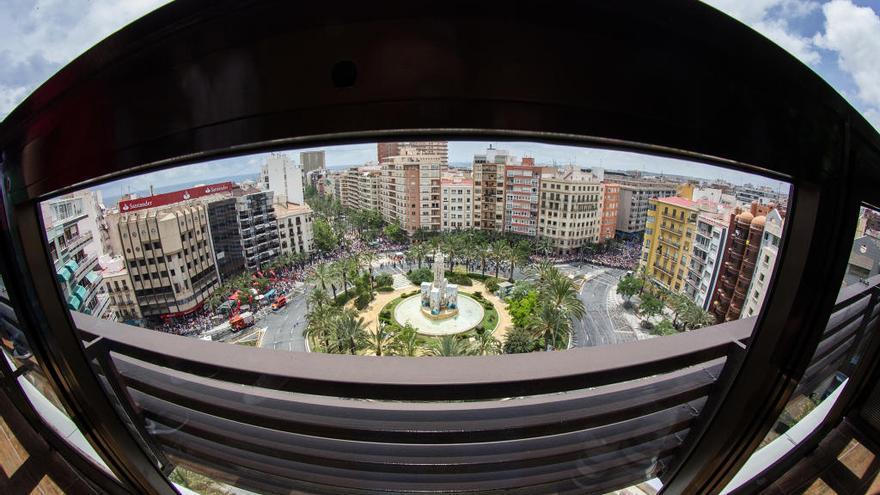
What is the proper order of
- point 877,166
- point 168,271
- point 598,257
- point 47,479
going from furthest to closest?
point 598,257 → point 168,271 → point 47,479 → point 877,166

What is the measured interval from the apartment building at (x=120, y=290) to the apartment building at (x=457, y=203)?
469 inches

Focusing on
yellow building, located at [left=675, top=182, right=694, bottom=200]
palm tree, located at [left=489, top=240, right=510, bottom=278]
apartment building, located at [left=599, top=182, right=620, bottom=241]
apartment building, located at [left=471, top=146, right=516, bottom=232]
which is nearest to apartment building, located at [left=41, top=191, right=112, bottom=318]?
palm tree, located at [left=489, top=240, right=510, bottom=278]

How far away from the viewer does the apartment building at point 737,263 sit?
7117 mm

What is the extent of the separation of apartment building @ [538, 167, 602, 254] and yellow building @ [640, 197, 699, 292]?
2.87 meters

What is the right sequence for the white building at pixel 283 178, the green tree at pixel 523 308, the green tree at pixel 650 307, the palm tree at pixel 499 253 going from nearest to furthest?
1. the green tree at pixel 523 308
2. the green tree at pixel 650 307
3. the palm tree at pixel 499 253
4. the white building at pixel 283 178

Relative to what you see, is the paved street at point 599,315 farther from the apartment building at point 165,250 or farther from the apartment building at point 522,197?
the apartment building at point 165,250

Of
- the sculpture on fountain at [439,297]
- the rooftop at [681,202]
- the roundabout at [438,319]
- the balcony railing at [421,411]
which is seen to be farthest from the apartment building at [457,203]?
the balcony railing at [421,411]

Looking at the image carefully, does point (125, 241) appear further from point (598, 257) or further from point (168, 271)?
point (598, 257)

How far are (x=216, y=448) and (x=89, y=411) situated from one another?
0.20m

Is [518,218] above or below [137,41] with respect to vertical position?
below

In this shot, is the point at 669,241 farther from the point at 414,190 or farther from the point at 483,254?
the point at 414,190

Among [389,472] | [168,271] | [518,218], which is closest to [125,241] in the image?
[168,271]

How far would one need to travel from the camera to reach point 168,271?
32.3ft

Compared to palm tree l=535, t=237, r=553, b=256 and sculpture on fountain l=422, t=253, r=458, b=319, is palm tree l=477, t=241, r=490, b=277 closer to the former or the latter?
sculpture on fountain l=422, t=253, r=458, b=319
